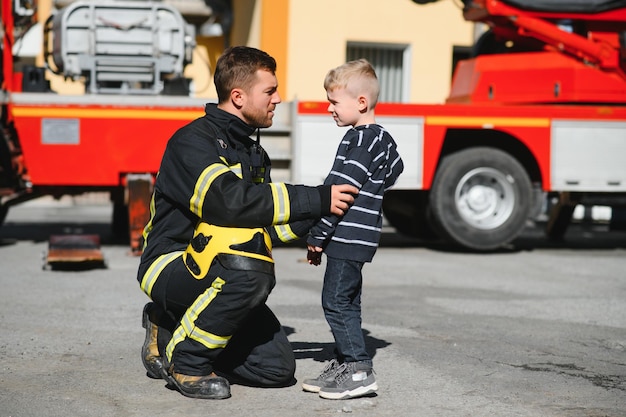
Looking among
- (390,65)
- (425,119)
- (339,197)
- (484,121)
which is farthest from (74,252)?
(390,65)

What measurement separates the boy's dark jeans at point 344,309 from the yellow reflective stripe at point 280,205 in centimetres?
29

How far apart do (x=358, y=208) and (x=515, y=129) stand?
6301 millimetres

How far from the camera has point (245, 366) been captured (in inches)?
178

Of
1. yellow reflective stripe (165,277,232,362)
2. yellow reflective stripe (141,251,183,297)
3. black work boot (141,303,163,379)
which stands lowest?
black work boot (141,303,163,379)

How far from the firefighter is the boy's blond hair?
29cm

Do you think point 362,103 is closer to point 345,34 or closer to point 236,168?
point 236,168

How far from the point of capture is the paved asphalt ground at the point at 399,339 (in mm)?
4223

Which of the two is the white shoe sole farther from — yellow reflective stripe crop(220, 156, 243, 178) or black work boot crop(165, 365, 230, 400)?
yellow reflective stripe crop(220, 156, 243, 178)

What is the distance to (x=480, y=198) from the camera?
10.4 meters

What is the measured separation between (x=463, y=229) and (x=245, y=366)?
6031mm

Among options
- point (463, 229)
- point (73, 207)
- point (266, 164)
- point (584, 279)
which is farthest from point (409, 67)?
point (266, 164)

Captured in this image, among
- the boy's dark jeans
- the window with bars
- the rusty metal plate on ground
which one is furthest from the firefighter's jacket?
the window with bars

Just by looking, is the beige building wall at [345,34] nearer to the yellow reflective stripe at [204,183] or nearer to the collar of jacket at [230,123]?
the collar of jacket at [230,123]

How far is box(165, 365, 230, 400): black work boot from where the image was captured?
4230mm
